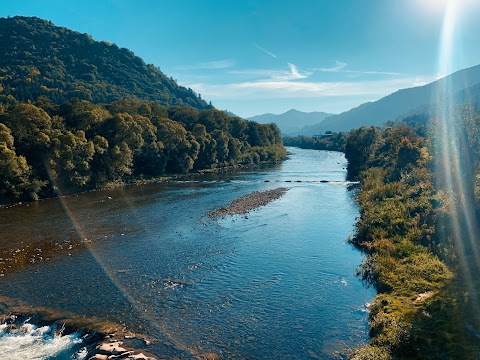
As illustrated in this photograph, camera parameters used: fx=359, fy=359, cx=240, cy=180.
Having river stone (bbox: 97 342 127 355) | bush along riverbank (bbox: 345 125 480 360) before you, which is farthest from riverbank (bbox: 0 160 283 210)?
bush along riverbank (bbox: 345 125 480 360)

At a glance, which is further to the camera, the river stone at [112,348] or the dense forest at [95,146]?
the dense forest at [95,146]

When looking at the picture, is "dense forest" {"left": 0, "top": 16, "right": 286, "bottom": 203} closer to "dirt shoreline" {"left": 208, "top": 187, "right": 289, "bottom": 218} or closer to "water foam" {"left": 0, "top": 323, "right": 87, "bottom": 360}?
"dirt shoreline" {"left": 208, "top": 187, "right": 289, "bottom": 218}

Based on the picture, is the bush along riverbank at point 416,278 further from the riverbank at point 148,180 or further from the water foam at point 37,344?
the riverbank at point 148,180

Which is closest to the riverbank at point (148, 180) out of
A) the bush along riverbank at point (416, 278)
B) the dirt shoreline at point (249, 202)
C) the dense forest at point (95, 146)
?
the dense forest at point (95, 146)

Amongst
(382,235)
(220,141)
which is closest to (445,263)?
(382,235)

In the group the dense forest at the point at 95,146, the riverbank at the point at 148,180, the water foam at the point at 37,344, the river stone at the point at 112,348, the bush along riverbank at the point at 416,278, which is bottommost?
the water foam at the point at 37,344

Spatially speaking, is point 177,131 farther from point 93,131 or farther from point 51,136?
point 51,136

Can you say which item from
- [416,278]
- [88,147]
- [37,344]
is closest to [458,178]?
[416,278]

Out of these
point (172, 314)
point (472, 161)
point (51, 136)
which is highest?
point (51, 136)
